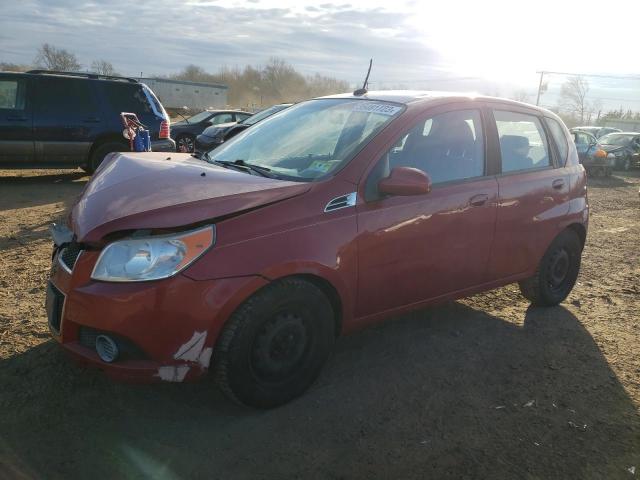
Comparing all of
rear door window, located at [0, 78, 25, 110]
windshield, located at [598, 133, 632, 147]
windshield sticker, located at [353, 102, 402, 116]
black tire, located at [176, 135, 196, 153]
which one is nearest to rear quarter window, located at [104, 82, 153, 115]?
rear door window, located at [0, 78, 25, 110]

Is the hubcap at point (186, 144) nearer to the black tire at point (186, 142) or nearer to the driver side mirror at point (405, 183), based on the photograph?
the black tire at point (186, 142)

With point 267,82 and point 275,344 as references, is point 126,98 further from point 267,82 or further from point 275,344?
point 267,82

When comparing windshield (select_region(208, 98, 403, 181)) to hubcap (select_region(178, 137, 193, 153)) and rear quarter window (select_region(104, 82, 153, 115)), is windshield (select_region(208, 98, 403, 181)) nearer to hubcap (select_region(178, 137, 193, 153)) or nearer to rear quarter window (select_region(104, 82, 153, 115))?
rear quarter window (select_region(104, 82, 153, 115))

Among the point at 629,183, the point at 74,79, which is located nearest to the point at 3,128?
the point at 74,79

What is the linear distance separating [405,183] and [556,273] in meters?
2.40

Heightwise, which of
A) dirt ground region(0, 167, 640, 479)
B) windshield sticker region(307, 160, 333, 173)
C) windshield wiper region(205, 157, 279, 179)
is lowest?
dirt ground region(0, 167, 640, 479)

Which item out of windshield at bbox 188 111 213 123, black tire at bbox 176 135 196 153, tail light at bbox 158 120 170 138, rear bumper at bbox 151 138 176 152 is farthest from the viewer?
windshield at bbox 188 111 213 123

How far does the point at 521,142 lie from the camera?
4328 millimetres

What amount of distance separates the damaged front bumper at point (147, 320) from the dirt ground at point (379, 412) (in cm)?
40

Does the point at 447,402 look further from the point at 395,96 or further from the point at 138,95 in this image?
the point at 138,95

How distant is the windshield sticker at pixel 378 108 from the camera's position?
3.60 m

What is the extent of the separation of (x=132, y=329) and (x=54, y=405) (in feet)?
2.74

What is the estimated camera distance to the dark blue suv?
365 inches

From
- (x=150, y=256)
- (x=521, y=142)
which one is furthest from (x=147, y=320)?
(x=521, y=142)
